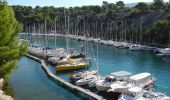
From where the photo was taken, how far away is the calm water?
3894 centimetres

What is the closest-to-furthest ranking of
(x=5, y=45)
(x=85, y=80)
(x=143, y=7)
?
(x=5, y=45), (x=85, y=80), (x=143, y=7)

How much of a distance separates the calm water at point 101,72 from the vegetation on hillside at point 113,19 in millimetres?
10652

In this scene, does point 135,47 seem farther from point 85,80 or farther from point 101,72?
point 85,80

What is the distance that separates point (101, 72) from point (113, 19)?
6695 cm

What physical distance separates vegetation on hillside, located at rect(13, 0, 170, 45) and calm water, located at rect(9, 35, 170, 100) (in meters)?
10.7

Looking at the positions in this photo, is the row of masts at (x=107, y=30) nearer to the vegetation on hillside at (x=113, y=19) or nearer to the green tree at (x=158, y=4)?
the vegetation on hillside at (x=113, y=19)

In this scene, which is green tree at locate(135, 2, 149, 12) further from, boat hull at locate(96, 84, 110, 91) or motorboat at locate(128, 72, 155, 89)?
boat hull at locate(96, 84, 110, 91)

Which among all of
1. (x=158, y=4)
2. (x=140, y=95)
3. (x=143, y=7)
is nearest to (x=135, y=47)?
(x=158, y=4)

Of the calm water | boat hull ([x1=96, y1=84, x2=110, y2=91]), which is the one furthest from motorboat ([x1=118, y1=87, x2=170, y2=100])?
the calm water

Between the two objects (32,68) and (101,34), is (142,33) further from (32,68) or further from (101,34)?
(32,68)

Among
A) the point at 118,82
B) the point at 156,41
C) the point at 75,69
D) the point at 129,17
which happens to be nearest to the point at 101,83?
the point at 118,82

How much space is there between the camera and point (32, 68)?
188 feet

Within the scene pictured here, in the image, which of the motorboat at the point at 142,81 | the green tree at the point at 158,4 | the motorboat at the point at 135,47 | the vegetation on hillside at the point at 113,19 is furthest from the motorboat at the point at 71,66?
the green tree at the point at 158,4

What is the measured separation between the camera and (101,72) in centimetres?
5081
